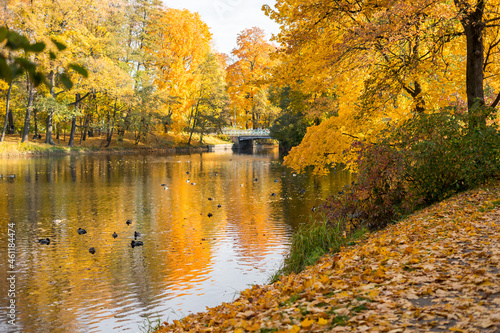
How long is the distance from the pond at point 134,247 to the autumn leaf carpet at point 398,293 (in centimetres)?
207

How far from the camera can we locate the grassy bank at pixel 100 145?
36.5 m

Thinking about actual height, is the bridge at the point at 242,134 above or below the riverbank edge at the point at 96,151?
above

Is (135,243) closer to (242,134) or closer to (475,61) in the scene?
(475,61)

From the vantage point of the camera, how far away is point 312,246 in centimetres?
917

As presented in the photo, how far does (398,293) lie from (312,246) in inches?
188

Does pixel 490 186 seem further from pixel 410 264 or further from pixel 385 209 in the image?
pixel 410 264

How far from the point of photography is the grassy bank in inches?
1437

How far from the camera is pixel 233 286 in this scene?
8.59 meters

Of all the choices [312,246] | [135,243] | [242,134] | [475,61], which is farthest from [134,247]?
[242,134]

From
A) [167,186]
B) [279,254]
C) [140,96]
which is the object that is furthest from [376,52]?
[140,96]

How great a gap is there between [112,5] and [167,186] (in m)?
28.3

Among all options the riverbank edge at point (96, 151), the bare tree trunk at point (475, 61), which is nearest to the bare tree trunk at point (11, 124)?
the riverbank edge at point (96, 151)

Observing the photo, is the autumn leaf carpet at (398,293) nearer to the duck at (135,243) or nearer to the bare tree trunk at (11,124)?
the duck at (135,243)

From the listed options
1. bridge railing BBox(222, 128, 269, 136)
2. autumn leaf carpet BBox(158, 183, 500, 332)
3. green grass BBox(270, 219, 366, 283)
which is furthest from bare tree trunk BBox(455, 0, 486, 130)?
bridge railing BBox(222, 128, 269, 136)
